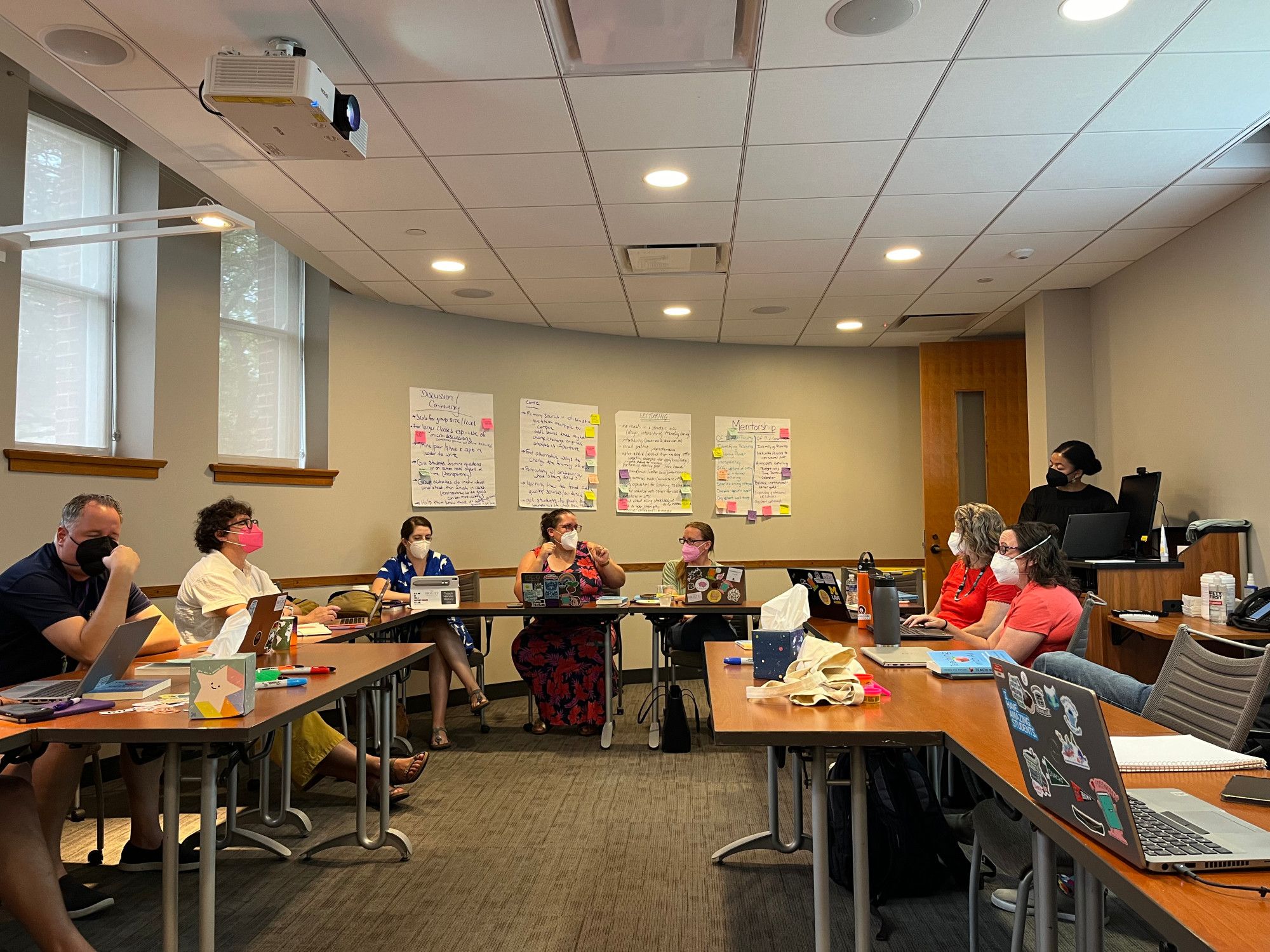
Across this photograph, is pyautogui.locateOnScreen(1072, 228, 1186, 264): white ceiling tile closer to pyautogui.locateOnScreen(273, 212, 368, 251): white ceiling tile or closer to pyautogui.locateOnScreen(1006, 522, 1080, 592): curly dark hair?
pyautogui.locateOnScreen(1006, 522, 1080, 592): curly dark hair

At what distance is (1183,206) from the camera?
445cm

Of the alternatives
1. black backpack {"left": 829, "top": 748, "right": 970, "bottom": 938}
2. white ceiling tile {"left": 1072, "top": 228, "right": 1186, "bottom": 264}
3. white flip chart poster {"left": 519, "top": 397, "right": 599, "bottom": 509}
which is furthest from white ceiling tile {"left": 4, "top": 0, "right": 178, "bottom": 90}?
white ceiling tile {"left": 1072, "top": 228, "right": 1186, "bottom": 264}

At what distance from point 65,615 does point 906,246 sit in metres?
4.29

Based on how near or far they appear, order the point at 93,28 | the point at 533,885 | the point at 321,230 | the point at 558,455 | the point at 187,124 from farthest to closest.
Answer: the point at 558,455
the point at 321,230
the point at 187,124
the point at 533,885
the point at 93,28

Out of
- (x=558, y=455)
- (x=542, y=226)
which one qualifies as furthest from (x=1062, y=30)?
(x=558, y=455)

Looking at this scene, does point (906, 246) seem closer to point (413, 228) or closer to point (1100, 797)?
point (413, 228)

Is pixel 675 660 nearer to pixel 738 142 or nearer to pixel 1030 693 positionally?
pixel 738 142

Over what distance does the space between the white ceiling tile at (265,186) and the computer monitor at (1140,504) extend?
4.56 metres

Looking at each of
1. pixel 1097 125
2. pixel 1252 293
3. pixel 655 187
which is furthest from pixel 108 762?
pixel 1252 293

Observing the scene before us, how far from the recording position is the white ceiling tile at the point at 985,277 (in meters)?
5.51

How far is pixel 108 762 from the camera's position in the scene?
4.37 m

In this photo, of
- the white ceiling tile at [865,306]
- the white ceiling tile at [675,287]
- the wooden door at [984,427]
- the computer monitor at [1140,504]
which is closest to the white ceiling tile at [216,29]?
the white ceiling tile at [675,287]

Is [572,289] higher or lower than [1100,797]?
higher

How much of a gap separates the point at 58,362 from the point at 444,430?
8.61ft
